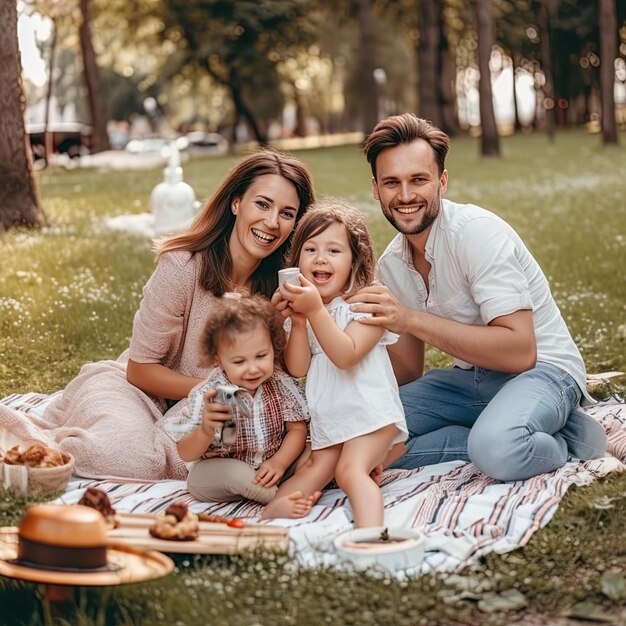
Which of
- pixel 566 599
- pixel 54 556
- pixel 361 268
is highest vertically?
pixel 361 268

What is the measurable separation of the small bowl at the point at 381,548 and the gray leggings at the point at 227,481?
720mm

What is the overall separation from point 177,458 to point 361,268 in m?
1.28

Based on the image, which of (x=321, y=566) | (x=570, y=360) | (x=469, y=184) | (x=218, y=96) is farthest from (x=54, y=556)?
(x=218, y=96)

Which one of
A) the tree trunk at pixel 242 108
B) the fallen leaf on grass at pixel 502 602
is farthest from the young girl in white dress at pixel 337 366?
the tree trunk at pixel 242 108

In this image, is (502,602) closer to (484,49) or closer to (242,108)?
(484,49)

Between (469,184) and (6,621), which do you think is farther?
(469,184)

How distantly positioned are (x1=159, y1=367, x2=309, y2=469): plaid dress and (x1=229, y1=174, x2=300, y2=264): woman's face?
2.42 feet

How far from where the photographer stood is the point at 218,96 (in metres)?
59.8

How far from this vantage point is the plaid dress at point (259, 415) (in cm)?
464

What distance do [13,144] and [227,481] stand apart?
841cm

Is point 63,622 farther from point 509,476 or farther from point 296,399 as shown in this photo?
point 509,476

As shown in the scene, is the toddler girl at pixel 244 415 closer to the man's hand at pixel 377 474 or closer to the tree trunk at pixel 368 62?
the man's hand at pixel 377 474

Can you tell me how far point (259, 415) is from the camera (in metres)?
4.67

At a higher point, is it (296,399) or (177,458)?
(296,399)
